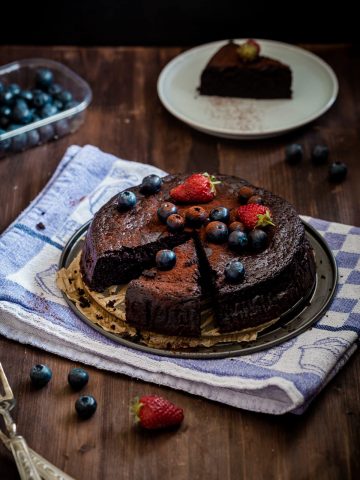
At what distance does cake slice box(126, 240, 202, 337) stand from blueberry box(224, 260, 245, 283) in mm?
130

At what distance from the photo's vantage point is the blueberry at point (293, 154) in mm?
4523

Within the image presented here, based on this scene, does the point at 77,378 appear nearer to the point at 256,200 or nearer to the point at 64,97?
the point at 256,200

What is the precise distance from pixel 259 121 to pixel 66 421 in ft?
7.66

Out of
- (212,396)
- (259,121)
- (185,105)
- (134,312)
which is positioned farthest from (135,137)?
(212,396)

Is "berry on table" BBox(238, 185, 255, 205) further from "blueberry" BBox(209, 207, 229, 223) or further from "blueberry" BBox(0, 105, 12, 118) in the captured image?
"blueberry" BBox(0, 105, 12, 118)

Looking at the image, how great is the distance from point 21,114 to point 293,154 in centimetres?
153

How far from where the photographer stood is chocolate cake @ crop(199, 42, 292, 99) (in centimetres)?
498

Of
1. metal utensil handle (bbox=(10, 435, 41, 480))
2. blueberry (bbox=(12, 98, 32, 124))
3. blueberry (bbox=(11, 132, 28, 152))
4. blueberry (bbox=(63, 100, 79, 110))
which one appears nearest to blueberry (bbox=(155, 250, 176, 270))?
metal utensil handle (bbox=(10, 435, 41, 480))

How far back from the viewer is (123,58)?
5504 mm

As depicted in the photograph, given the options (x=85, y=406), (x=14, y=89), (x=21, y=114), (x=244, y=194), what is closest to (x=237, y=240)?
(x=244, y=194)

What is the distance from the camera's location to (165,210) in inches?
139

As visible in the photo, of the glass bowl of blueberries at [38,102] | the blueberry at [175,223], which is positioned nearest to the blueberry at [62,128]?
the glass bowl of blueberries at [38,102]

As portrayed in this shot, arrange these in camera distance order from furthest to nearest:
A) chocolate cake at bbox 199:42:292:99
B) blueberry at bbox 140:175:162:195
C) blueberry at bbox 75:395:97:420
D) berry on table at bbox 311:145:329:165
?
chocolate cake at bbox 199:42:292:99, berry on table at bbox 311:145:329:165, blueberry at bbox 140:175:162:195, blueberry at bbox 75:395:97:420

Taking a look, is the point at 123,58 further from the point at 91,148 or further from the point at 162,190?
the point at 162,190
